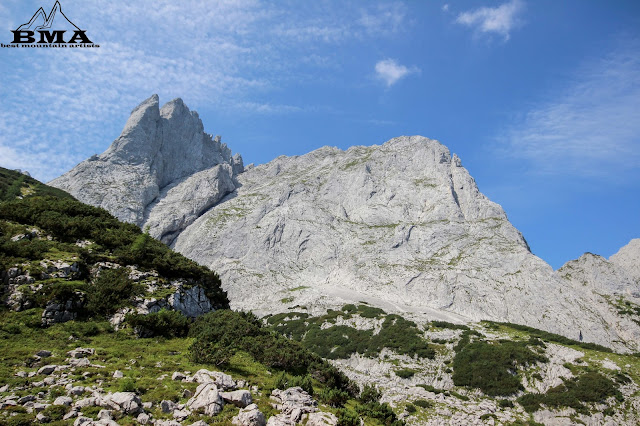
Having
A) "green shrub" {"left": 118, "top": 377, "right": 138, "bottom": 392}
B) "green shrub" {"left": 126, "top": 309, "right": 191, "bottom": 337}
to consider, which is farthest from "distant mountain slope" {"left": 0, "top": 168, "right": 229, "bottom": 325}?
"green shrub" {"left": 118, "top": 377, "right": 138, "bottom": 392}

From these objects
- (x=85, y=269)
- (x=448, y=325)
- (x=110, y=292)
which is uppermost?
(x=448, y=325)

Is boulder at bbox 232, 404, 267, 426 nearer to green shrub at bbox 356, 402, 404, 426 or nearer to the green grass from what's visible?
green shrub at bbox 356, 402, 404, 426

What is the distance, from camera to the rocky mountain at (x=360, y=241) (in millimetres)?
114438

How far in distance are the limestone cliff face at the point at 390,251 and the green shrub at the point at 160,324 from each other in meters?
86.3

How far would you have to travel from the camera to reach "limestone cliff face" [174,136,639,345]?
114375mm

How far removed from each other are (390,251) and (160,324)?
13102cm

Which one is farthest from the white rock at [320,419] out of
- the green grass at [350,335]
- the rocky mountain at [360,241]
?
the rocky mountain at [360,241]

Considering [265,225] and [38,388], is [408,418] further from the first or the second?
[265,225]

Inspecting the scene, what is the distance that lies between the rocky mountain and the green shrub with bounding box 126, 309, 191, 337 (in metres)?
84.3

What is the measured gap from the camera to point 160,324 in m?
24.8

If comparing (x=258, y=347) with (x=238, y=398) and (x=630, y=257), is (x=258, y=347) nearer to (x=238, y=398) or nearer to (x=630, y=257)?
(x=238, y=398)

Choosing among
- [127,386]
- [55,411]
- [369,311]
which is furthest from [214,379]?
[369,311]

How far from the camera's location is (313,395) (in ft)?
67.3

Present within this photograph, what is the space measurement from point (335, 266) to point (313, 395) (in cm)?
12754
